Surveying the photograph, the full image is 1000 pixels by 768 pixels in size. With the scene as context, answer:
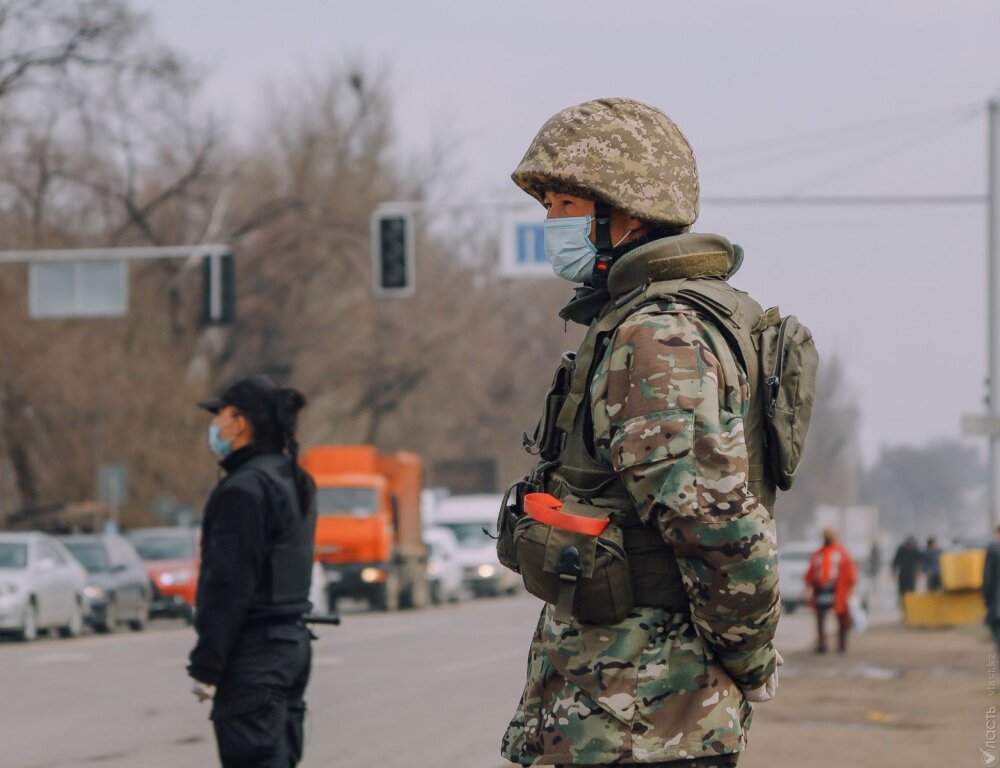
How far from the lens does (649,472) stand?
3.41 metres

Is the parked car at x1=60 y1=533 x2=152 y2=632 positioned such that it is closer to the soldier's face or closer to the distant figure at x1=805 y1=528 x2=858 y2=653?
the distant figure at x1=805 y1=528 x2=858 y2=653

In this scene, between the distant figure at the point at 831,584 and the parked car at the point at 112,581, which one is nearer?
the distant figure at the point at 831,584

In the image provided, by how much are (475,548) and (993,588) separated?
31.8 metres

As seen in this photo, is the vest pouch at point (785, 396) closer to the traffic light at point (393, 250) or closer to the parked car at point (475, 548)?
the traffic light at point (393, 250)

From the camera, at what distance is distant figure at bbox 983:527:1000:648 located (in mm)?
16797

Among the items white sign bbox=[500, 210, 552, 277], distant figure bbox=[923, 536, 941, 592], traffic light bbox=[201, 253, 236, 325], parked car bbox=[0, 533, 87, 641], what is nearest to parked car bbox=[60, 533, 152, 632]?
parked car bbox=[0, 533, 87, 641]

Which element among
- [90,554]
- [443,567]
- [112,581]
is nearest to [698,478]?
[112,581]

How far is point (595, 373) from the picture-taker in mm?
3633

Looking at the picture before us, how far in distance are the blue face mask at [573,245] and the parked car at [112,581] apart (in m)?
24.8

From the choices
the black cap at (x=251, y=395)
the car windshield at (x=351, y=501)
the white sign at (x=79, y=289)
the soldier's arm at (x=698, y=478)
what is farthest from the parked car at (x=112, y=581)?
the soldier's arm at (x=698, y=478)

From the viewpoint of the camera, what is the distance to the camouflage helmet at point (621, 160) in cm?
371

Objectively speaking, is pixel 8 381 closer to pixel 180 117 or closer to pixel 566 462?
pixel 180 117

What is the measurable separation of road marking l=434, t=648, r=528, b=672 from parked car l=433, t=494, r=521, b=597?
22.9 meters

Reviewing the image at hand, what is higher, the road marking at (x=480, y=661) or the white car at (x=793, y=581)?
the road marking at (x=480, y=661)
